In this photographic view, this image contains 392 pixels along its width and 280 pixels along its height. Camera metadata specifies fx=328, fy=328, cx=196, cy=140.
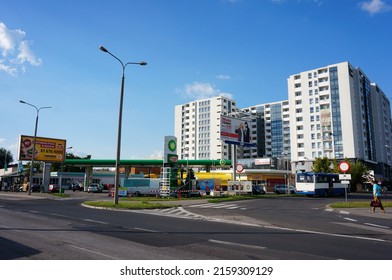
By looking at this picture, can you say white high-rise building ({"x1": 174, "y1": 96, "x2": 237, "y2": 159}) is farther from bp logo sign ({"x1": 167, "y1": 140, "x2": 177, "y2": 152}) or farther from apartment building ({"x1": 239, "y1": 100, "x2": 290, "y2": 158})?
bp logo sign ({"x1": 167, "y1": 140, "x2": 177, "y2": 152})

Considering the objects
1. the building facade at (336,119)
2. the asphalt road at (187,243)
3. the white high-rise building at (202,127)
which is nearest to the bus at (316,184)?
the building facade at (336,119)

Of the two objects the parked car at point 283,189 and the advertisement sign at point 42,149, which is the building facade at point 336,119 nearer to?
the parked car at point 283,189

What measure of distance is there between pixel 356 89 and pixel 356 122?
10.3 m

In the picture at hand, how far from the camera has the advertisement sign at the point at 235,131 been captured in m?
43.2

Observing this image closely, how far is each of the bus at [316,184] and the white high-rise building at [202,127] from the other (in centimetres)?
7756

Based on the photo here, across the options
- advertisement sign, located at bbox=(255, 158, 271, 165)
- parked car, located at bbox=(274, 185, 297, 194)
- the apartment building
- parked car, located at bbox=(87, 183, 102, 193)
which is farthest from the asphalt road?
the apartment building

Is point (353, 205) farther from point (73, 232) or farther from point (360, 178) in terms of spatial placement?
point (360, 178)

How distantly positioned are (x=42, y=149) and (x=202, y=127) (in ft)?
265

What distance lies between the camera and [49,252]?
710cm

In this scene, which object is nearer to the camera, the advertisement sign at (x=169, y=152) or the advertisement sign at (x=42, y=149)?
the advertisement sign at (x=169, y=152)

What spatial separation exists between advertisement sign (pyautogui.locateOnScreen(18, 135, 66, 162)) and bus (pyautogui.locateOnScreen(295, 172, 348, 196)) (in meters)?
39.1

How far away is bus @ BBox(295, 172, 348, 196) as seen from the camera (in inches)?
1700

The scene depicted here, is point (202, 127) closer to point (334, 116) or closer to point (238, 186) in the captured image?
point (334, 116)
